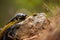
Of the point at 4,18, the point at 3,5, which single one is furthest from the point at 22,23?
the point at 3,5

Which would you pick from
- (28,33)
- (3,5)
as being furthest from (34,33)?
(3,5)

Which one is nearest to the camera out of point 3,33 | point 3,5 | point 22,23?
point 22,23

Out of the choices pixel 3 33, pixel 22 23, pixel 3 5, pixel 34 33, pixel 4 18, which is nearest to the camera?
pixel 34 33

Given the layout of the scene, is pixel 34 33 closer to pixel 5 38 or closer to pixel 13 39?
pixel 13 39

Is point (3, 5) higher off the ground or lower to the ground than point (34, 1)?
higher

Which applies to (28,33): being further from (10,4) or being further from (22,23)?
(10,4)

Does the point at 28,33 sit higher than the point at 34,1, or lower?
lower

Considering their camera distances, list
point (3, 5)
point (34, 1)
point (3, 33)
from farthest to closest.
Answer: point (3, 5) < point (34, 1) < point (3, 33)

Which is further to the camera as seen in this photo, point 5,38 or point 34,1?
point 34,1

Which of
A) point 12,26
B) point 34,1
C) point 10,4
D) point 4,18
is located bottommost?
point 12,26
